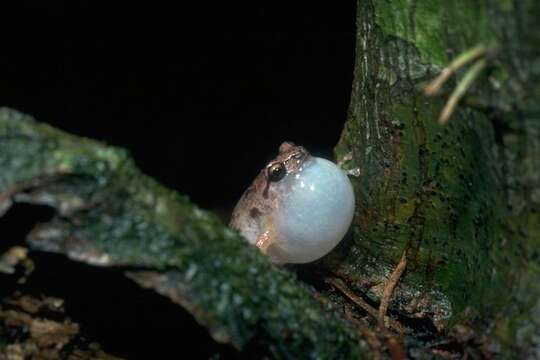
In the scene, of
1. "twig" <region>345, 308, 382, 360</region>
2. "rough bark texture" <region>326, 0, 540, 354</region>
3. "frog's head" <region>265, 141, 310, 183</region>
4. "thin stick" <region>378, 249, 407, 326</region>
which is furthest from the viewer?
"frog's head" <region>265, 141, 310, 183</region>

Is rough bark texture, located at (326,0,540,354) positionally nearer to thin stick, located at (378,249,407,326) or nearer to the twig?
thin stick, located at (378,249,407,326)

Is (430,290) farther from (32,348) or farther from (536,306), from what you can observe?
(32,348)

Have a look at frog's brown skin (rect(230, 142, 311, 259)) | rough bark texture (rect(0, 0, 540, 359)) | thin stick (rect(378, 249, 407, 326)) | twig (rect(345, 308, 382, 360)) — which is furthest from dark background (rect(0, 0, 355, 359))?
twig (rect(345, 308, 382, 360))

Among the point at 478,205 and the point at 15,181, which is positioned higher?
the point at 478,205

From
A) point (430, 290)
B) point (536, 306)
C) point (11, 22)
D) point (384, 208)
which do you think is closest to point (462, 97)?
point (536, 306)

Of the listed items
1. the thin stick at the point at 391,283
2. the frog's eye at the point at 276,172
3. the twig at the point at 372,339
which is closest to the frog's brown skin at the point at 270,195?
the frog's eye at the point at 276,172

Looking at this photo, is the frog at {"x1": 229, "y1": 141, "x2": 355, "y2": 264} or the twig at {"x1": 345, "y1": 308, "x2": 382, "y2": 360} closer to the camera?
the twig at {"x1": 345, "y1": 308, "x2": 382, "y2": 360}

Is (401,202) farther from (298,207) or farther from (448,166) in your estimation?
(298,207)

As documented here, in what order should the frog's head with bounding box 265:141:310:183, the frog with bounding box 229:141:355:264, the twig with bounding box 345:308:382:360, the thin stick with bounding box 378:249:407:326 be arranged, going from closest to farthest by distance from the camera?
the twig with bounding box 345:308:382:360
the thin stick with bounding box 378:249:407:326
the frog with bounding box 229:141:355:264
the frog's head with bounding box 265:141:310:183

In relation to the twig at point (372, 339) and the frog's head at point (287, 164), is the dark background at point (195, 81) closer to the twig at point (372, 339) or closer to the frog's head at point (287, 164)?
the frog's head at point (287, 164)
